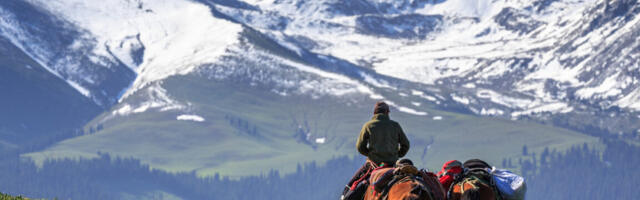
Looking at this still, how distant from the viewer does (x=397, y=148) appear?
38.4 metres

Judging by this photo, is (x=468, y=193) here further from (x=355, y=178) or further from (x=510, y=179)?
(x=355, y=178)

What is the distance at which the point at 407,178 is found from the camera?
30.2m

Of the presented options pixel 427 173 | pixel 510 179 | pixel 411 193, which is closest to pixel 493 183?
pixel 510 179

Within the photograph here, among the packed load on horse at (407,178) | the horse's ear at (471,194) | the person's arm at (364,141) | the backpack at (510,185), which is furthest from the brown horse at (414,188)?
the person's arm at (364,141)

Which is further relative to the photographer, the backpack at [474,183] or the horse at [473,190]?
the backpack at [474,183]

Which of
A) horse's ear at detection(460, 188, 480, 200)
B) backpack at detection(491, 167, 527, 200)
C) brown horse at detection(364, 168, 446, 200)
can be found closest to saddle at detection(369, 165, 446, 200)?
brown horse at detection(364, 168, 446, 200)

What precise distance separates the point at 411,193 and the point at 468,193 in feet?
12.7

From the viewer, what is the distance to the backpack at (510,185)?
32.8 meters

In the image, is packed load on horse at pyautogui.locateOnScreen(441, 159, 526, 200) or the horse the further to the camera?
packed load on horse at pyautogui.locateOnScreen(441, 159, 526, 200)

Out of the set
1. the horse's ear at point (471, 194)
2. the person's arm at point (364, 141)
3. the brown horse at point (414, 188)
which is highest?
the person's arm at point (364, 141)

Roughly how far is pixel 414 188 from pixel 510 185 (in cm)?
496

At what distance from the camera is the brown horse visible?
2891cm

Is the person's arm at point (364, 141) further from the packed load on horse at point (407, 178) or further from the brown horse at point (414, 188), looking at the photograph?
the brown horse at point (414, 188)

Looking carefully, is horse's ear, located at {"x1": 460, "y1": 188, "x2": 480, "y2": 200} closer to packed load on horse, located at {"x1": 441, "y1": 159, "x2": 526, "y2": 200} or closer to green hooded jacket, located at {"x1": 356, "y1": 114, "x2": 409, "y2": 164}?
packed load on horse, located at {"x1": 441, "y1": 159, "x2": 526, "y2": 200}
